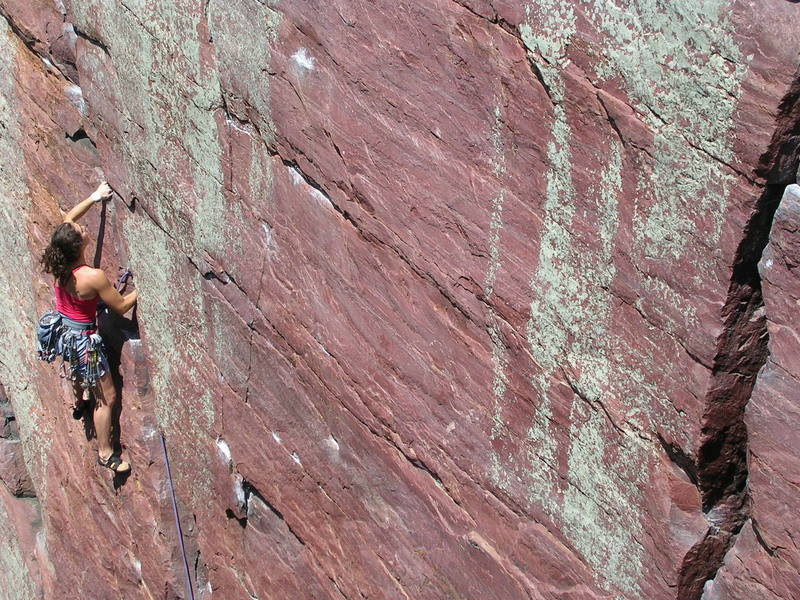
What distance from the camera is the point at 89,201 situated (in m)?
5.80

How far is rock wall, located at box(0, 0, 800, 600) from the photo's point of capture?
110 inches

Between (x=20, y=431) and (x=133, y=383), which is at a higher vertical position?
(x=133, y=383)

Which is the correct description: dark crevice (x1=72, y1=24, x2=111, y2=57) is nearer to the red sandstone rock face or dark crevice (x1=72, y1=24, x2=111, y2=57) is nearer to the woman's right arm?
the woman's right arm

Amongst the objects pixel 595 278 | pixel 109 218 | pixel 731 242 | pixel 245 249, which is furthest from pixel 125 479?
pixel 731 242

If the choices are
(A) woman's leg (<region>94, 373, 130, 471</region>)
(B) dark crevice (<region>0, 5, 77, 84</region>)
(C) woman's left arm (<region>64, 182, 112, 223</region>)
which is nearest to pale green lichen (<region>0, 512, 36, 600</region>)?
(A) woman's leg (<region>94, 373, 130, 471</region>)

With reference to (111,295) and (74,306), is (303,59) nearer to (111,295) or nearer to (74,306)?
(111,295)

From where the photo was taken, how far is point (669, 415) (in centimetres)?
307

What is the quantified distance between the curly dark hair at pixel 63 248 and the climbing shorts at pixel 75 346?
20.1 inches

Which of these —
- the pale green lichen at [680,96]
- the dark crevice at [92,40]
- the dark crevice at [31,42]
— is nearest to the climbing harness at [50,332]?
the dark crevice at [31,42]

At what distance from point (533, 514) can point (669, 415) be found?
0.86m

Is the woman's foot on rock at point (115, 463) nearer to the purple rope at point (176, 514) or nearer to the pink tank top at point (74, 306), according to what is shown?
the purple rope at point (176, 514)

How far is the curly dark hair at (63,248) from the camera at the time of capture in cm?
564

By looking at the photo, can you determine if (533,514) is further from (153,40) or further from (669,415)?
(153,40)

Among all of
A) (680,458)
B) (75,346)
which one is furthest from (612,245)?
(75,346)
